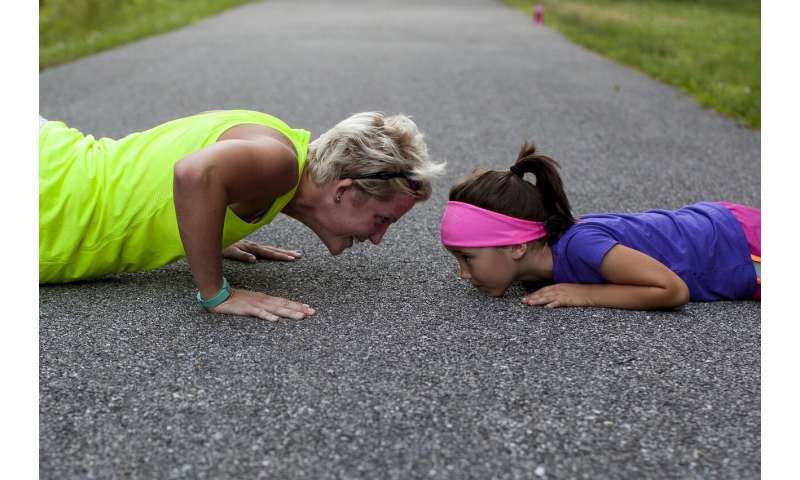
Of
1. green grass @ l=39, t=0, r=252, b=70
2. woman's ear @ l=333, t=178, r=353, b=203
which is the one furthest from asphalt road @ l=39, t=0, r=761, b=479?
green grass @ l=39, t=0, r=252, b=70

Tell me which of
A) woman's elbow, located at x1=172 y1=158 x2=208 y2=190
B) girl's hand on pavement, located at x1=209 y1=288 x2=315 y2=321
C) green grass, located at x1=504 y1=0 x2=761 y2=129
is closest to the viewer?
woman's elbow, located at x1=172 y1=158 x2=208 y2=190

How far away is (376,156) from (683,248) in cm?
122

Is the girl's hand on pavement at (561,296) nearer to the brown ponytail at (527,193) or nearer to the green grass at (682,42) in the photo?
the brown ponytail at (527,193)

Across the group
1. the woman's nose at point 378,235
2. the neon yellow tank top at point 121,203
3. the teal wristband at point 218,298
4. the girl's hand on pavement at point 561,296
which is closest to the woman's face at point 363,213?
the woman's nose at point 378,235

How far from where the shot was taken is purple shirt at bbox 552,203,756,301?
10.6 feet

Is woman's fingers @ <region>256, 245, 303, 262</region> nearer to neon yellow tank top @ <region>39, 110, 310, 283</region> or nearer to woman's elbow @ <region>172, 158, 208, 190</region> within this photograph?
neon yellow tank top @ <region>39, 110, 310, 283</region>

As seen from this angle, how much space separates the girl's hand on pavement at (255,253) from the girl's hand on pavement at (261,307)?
0.67 meters

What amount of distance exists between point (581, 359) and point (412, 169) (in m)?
0.90

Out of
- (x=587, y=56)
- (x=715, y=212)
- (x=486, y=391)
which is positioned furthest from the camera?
(x=587, y=56)

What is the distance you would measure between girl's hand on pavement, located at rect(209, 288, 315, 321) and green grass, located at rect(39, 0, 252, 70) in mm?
7785

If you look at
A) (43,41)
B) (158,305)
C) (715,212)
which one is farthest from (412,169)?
(43,41)

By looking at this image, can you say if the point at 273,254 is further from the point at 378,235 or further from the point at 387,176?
the point at 387,176

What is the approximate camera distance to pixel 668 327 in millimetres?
3008

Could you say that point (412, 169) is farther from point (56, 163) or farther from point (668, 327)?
point (56, 163)
